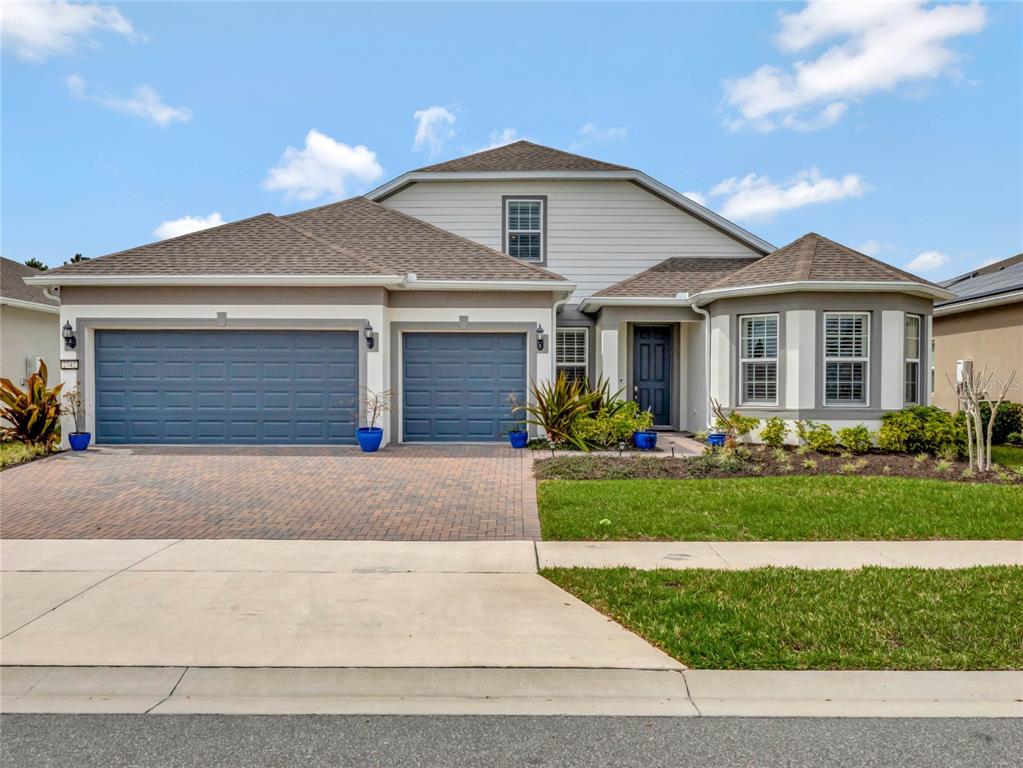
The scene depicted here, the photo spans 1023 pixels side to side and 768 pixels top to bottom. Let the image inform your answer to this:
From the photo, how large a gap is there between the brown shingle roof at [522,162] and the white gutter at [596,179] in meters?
0.21

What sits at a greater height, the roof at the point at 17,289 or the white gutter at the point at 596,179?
the white gutter at the point at 596,179

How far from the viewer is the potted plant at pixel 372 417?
41.9 ft

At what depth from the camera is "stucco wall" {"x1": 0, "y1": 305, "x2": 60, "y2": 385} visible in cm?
1644

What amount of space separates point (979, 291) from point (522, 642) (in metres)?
18.9

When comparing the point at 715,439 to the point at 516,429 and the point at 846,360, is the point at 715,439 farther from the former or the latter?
the point at 516,429

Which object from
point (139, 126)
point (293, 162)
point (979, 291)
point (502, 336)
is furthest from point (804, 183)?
point (139, 126)

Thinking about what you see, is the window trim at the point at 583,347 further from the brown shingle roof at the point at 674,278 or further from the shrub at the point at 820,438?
the shrub at the point at 820,438

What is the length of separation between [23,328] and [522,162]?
13.7m

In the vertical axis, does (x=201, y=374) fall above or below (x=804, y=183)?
below

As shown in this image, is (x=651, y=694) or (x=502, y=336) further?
(x=502, y=336)

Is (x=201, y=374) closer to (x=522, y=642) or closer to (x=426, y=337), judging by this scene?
(x=426, y=337)

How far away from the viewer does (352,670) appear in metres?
3.99

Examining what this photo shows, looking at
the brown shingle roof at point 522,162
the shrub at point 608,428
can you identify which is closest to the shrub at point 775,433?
the shrub at point 608,428

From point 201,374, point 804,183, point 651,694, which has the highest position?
point 804,183
